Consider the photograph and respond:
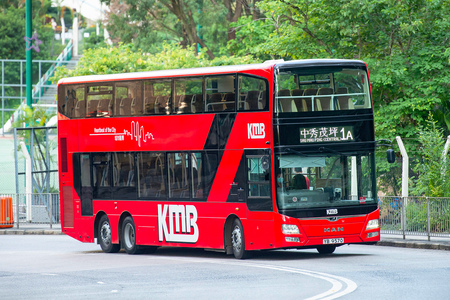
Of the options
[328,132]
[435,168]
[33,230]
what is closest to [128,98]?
[328,132]

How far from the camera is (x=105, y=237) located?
22.4m

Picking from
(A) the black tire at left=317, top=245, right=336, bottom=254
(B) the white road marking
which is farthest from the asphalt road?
(A) the black tire at left=317, top=245, right=336, bottom=254

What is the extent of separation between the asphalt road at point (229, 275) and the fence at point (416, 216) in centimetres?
133

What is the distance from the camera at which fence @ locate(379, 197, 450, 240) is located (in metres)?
21.5

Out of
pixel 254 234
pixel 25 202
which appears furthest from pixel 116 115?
pixel 25 202

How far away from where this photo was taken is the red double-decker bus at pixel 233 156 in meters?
17.7

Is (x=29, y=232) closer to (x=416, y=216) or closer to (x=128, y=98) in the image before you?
(x=128, y=98)

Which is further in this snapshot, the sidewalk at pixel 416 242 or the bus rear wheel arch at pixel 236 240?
the sidewalk at pixel 416 242

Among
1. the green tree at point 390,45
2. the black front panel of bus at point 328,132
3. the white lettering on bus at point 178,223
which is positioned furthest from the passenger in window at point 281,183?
the green tree at point 390,45

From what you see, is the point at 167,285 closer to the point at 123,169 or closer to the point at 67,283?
the point at 67,283

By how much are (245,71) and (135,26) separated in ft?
83.9

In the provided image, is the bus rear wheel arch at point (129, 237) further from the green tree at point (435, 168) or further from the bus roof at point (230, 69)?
the green tree at point (435, 168)

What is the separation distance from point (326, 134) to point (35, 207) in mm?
16864

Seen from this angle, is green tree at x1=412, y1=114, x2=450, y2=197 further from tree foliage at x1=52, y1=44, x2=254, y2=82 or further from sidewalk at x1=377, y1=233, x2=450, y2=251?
tree foliage at x1=52, y1=44, x2=254, y2=82
